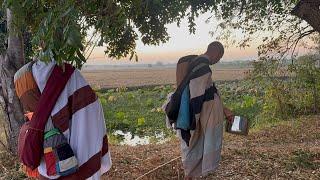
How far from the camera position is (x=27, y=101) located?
313 centimetres

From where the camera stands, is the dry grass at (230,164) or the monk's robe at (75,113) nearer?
the monk's robe at (75,113)

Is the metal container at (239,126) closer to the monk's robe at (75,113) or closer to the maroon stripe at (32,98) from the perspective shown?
the monk's robe at (75,113)

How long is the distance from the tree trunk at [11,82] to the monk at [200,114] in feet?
7.79

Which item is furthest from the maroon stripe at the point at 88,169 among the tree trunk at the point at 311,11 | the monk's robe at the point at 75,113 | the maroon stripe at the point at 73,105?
the tree trunk at the point at 311,11

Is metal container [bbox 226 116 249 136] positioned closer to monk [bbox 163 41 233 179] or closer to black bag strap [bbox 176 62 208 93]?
monk [bbox 163 41 233 179]

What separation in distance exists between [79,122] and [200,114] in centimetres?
190

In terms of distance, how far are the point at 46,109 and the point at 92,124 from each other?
1.07 ft

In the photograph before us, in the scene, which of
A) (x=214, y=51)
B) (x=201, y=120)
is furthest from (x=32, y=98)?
(x=214, y=51)

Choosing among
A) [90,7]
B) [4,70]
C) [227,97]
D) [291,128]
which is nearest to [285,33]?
[291,128]

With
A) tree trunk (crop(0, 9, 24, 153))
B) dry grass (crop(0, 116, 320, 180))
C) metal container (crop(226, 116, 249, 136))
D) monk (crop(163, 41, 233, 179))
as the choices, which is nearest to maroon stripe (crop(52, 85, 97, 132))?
monk (crop(163, 41, 233, 179))

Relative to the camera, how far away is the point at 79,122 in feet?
10.0

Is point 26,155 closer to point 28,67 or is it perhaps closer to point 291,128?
point 28,67

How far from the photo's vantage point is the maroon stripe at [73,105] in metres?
3.03

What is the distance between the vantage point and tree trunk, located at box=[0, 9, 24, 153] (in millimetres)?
6039
